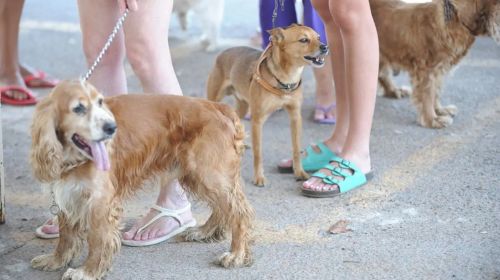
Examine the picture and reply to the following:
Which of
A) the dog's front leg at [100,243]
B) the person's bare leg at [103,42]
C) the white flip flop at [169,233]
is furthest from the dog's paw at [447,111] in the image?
the dog's front leg at [100,243]

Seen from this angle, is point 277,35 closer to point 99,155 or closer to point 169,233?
point 169,233

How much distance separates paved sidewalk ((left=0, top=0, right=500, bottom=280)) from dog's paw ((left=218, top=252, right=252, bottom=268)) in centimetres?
3

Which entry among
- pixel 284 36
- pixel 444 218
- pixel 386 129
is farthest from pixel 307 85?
pixel 444 218

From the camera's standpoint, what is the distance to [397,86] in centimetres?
609

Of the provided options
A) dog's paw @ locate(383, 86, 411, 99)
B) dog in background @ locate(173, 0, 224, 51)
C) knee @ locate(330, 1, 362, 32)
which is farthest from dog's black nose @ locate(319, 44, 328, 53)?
dog in background @ locate(173, 0, 224, 51)

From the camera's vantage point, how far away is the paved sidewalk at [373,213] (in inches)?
131

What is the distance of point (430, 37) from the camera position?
5.24 m

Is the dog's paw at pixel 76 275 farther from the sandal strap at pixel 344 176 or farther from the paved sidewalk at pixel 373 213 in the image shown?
the sandal strap at pixel 344 176

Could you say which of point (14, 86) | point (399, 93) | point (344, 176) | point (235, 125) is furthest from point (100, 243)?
point (399, 93)

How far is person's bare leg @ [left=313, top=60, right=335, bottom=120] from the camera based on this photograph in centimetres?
541

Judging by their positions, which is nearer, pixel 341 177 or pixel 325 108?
pixel 341 177

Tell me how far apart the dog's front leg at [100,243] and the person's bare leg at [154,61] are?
16.6 inches

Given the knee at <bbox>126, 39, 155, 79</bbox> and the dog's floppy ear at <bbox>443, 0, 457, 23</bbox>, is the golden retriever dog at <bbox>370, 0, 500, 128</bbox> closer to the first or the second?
the dog's floppy ear at <bbox>443, 0, 457, 23</bbox>

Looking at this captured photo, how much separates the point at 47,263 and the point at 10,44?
2972 mm
